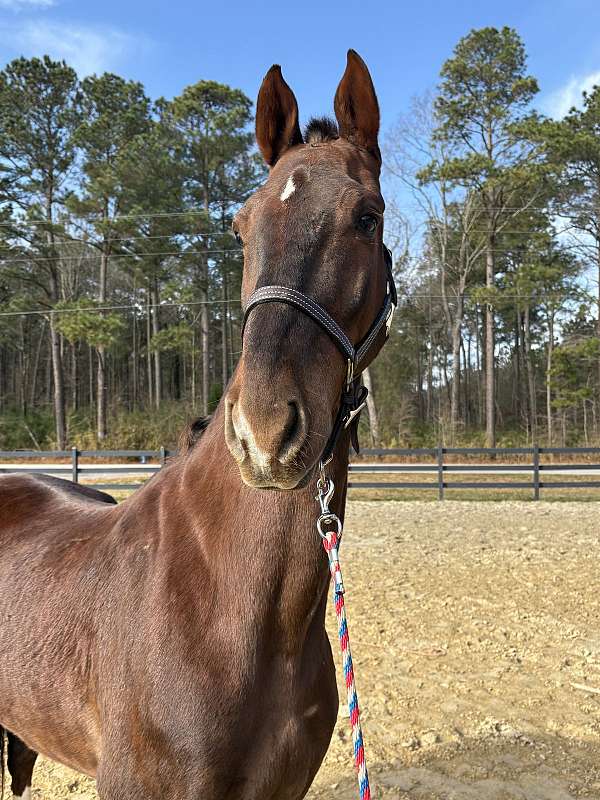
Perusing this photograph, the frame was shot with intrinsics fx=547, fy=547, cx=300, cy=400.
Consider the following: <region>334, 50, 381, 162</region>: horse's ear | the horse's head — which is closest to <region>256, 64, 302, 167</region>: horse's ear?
the horse's head

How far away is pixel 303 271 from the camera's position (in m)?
1.29

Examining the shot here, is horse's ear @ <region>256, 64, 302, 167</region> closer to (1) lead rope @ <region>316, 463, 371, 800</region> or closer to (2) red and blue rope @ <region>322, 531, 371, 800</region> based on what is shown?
(1) lead rope @ <region>316, 463, 371, 800</region>

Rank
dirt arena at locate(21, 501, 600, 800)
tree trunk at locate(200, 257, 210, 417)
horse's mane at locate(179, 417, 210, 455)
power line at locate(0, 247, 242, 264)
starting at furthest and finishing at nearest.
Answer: tree trunk at locate(200, 257, 210, 417) → power line at locate(0, 247, 242, 264) → dirt arena at locate(21, 501, 600, 800) → horse's mane at locate(179, 417, 210, 455)

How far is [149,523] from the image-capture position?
1.75 metres

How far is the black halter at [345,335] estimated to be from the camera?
1229 millimetres

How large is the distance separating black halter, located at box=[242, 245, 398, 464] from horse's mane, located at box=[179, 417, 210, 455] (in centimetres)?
60

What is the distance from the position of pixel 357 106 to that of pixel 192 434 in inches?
47.7

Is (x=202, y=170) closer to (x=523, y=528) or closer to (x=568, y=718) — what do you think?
(x=523, y=528)

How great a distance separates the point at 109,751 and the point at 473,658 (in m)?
3.90

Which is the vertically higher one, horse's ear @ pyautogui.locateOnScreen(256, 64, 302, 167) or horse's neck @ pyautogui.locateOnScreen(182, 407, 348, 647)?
horse's ear @ pyautogui.locateOnScreen(256, 64, 302, 167)

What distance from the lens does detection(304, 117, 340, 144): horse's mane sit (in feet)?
5.69

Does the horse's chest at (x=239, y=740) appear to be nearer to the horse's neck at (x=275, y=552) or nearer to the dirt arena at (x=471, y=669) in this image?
the horse's neck at (x=275, y=552)

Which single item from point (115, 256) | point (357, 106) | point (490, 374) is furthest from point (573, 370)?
point (357, 106)

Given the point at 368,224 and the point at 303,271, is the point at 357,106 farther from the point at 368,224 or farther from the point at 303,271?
the point at 303,271
